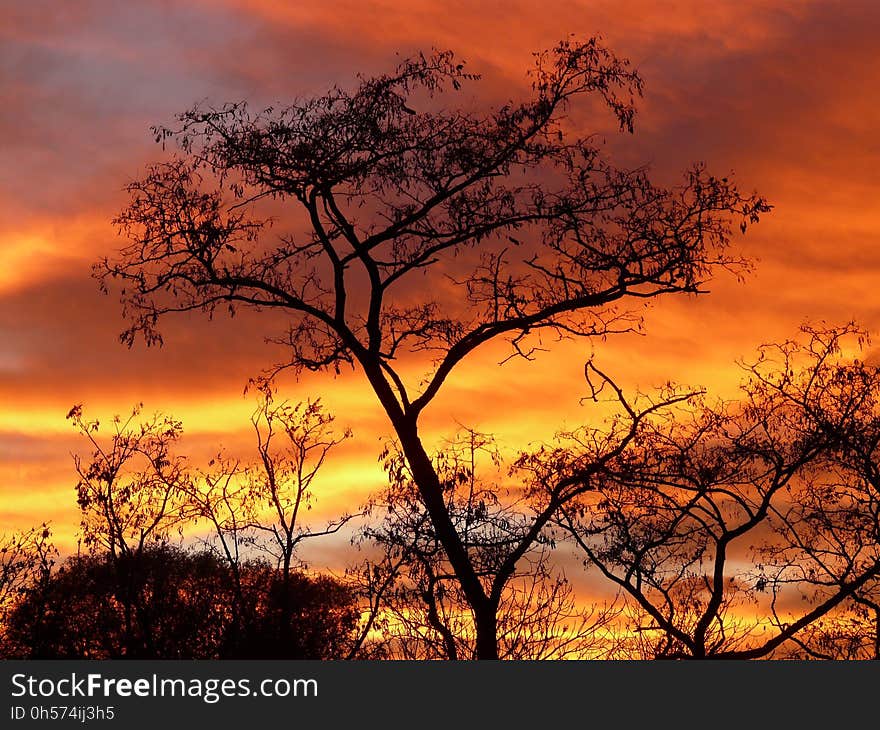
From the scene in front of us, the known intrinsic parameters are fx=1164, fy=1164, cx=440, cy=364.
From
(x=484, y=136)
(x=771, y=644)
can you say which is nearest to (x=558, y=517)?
(x=771, y=644)

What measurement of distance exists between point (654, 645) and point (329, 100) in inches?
394

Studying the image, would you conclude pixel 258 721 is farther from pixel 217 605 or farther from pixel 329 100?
pixel 217 605

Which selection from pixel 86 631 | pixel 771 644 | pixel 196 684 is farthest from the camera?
pixel 86 631

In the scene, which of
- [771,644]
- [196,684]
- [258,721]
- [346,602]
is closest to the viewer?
[258,721]

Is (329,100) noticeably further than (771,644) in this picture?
No

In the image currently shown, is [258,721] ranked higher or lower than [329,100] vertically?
lower

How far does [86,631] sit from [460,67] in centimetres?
2063

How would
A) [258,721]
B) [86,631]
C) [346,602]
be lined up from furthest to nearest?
[346,602]
[86,631]
[258,721]

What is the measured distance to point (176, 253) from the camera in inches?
680

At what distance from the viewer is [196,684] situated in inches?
464

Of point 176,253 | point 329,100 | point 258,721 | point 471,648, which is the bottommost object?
point 258,721

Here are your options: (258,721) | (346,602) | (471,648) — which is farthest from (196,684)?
(346,602)

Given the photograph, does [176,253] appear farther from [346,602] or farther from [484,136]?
[346,602]

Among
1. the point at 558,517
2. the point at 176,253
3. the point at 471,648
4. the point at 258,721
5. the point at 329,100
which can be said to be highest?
the point at 329,100
